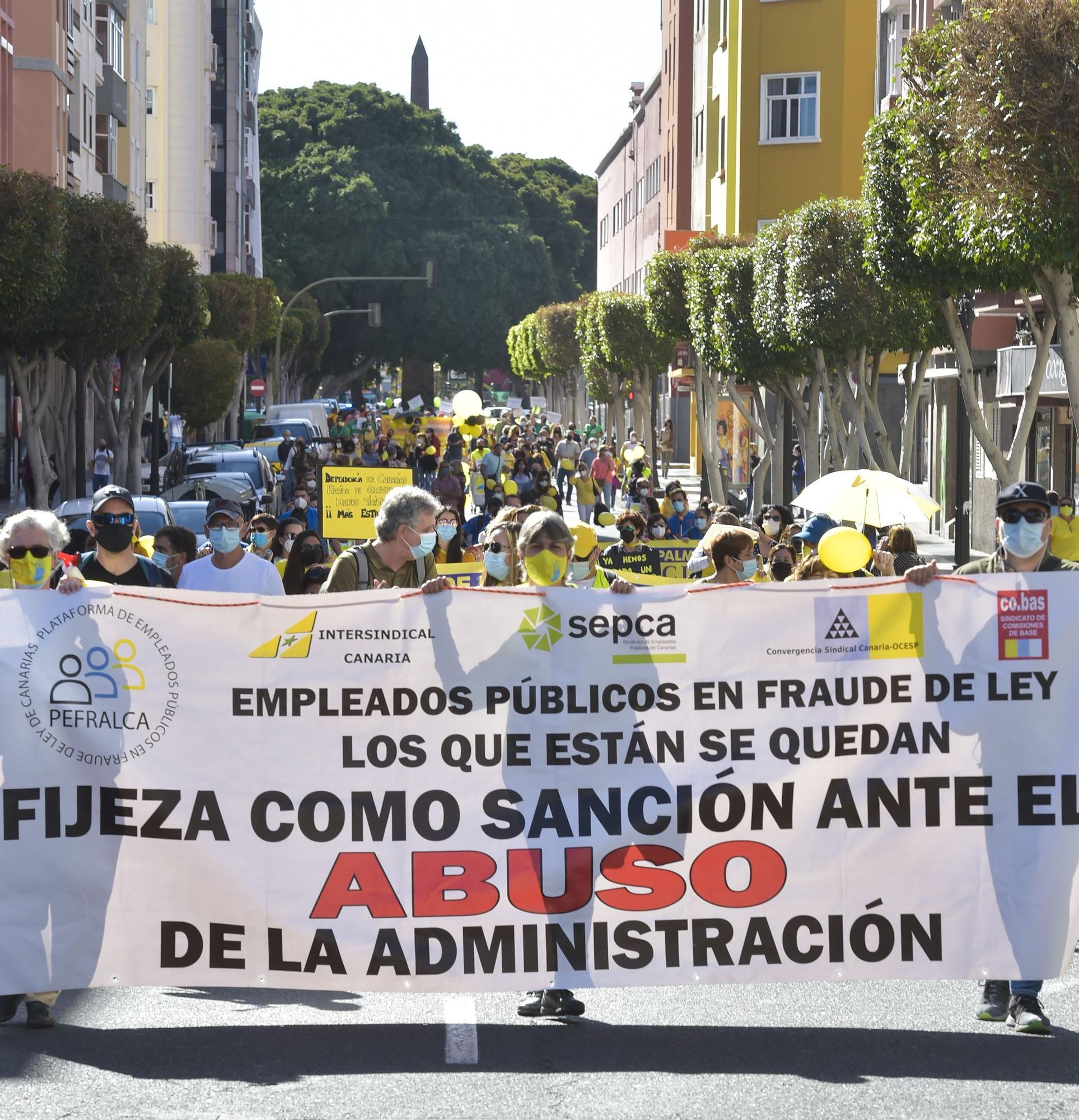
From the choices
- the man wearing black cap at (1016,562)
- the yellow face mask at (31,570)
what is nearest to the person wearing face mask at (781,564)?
the man wearing black cap at (1016,562)

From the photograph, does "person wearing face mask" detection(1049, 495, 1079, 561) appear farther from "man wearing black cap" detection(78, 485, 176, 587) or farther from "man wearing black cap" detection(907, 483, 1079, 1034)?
"man wearing black cap" detection(78, 485, 176, 587)

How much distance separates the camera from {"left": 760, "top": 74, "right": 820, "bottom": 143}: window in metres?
49.7

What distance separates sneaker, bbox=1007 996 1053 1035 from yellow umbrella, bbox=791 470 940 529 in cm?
839

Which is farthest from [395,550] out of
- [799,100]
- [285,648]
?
[799,100]

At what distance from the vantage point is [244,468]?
33.5 meters

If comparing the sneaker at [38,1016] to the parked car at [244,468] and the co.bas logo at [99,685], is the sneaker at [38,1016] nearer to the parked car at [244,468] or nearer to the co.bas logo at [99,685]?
the co.bas logo at [99,685]

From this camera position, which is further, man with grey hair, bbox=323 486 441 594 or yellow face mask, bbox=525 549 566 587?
man with grey hair, bbox=323 486 441 594

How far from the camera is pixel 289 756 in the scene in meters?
6.78

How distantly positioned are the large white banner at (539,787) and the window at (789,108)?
44551mm

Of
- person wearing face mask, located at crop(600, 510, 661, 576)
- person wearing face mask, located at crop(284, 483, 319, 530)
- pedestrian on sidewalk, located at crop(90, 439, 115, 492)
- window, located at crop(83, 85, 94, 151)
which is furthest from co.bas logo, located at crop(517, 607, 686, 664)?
window, located at crop(83, 85, 94, 151)

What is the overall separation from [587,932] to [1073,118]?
10431mm

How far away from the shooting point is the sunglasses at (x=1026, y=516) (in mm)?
7234

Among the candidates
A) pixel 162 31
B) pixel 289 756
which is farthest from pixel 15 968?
pixel 162 31

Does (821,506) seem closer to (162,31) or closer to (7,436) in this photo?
(7,436)
